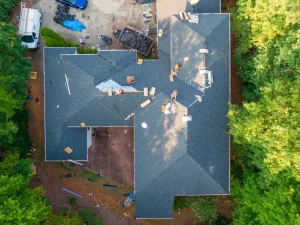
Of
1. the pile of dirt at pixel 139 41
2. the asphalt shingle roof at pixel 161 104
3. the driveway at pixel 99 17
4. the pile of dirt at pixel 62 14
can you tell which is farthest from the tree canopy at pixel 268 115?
the pile of dirt at pixel 62 14

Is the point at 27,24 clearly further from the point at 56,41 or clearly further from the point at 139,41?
the point at 139,41

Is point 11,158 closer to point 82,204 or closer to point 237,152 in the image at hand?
point 82,204

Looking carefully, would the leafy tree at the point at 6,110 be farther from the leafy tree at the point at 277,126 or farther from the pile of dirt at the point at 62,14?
the leafy tree at the point at 277,126

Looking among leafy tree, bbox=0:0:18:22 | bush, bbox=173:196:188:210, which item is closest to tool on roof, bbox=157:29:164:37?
leafy tree, bbox=0:0:18:22

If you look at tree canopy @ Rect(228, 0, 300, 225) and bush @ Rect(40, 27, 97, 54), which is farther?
bush @ Rect(40, 27, 97, 54)

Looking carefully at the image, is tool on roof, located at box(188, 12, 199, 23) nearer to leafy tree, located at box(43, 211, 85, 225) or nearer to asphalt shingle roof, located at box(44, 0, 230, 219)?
asphalt shingle roof, located at box(44, 0, 230, 219)

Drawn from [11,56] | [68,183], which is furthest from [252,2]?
[68,183]
